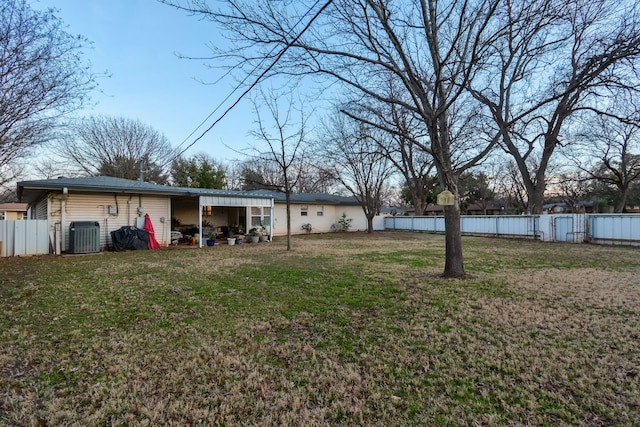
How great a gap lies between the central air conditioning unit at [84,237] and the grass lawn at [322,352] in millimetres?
4735

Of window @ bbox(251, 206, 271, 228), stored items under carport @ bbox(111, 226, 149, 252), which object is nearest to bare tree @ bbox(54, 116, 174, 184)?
window @ bbox(251, 206, 271, 228)

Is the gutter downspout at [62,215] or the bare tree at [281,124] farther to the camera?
the bare tree at [281,124]

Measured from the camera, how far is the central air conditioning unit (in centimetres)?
1011

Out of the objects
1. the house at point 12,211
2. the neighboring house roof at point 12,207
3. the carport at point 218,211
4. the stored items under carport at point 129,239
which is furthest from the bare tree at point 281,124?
the neighboring house roof at point 12,207

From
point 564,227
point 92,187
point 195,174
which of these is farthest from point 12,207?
point 564,227

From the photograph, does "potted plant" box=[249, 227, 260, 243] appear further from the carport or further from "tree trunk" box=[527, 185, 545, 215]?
"tree trunk" box=[527, 185, 545, 215]

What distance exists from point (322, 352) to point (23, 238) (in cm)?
1189

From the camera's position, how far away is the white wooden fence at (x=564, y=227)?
1180cm

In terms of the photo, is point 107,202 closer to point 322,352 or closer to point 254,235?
point 254,235

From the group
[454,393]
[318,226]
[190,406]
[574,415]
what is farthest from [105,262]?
[318,226]

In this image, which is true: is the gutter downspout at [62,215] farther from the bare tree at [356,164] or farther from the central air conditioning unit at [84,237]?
the bare tree at [356,164]

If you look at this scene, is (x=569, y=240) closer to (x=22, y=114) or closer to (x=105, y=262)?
(x=105, y=262)

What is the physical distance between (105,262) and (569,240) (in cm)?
1713

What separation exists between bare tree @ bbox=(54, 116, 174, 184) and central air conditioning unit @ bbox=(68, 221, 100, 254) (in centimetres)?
1382
